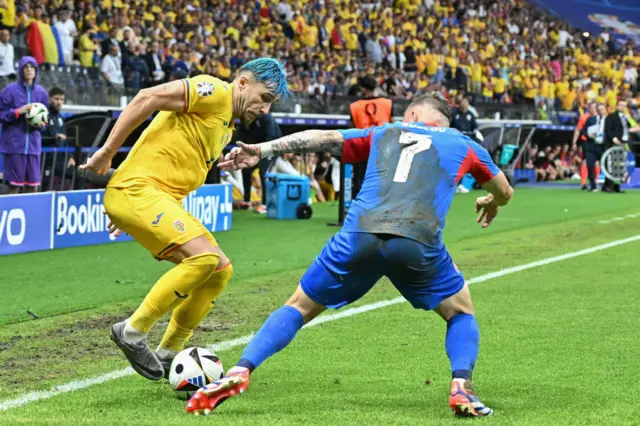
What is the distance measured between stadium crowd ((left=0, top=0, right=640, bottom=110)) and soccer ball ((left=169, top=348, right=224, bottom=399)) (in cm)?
1158

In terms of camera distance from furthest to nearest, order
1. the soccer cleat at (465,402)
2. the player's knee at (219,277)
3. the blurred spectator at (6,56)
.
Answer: the blurred spectator at (6,56) → the player's knee at (219,277) → the soccer cleat at (465,402)

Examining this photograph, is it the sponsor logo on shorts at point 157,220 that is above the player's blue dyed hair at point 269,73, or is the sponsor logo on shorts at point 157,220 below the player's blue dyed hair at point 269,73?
below

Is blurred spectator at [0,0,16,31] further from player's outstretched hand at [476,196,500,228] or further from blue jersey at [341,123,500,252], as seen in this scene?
blue jersey at [341,123,500,252]

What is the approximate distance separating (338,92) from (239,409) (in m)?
20.3

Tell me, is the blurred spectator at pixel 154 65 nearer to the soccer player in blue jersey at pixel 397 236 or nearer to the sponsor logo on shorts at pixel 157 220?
the sponsor logo on shorts at pixel 157 220

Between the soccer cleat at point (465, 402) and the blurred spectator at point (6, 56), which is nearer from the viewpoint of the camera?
the soccer cleat at point (465, 402)

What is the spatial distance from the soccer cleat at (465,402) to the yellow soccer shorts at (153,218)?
1578mm

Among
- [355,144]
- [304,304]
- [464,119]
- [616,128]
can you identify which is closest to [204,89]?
[355,144]

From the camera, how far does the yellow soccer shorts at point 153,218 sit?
580 cm

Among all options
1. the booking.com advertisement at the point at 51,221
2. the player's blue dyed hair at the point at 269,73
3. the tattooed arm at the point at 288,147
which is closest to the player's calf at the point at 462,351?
the tattooed arm at the point at 288,147

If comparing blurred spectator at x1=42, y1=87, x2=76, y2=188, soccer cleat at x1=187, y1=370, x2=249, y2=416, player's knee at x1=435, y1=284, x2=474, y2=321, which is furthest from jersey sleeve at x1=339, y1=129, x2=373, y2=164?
blurred spectator at x1=42, y1=87, x2=76, y2=188

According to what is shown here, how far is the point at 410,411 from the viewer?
543 centimetres

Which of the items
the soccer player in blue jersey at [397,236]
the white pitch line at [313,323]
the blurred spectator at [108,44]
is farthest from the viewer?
the blurred spectator at [108,44]

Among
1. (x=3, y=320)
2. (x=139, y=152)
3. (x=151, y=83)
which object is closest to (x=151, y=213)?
(x=139, y=152)
